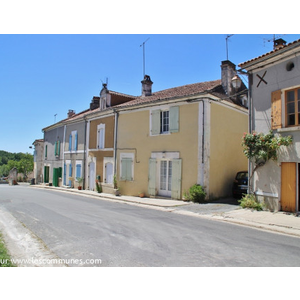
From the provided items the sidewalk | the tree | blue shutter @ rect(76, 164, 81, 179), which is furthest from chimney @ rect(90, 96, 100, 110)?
the tree

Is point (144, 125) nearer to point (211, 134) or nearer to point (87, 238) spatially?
point (211, 134)

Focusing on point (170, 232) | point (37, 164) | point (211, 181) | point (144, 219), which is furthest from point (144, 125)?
point (37, 164)

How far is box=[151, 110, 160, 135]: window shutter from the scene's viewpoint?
44.7 ft

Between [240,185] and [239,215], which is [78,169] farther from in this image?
[239,215]

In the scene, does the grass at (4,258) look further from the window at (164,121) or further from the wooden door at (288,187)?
the window at (164,121)

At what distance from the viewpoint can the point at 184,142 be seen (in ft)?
40.6

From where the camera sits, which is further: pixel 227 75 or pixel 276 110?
pixel 227 75

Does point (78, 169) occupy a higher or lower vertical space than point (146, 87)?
lower

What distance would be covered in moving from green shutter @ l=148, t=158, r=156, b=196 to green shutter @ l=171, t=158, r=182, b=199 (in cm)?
127

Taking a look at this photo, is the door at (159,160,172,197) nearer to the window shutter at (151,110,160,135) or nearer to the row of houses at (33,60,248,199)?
the row of houses at (33,60,248,199)

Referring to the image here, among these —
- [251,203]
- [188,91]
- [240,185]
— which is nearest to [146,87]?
[188,91]

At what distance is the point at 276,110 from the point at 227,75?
5.28 meters

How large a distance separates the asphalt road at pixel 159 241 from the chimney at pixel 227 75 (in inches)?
316

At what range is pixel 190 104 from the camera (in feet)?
40.3
